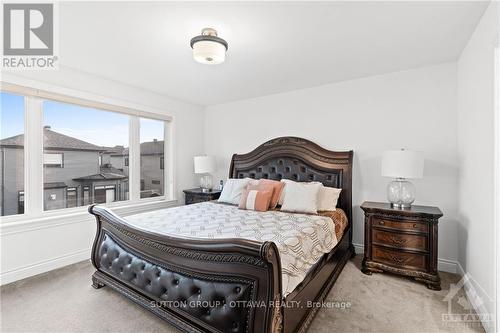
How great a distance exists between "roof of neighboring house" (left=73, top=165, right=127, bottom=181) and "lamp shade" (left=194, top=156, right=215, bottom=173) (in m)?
1.21

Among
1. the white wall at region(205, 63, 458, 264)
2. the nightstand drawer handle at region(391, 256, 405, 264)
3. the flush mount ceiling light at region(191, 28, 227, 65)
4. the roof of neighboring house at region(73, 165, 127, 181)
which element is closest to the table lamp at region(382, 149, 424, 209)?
the white wall at region(205, 63, 458, 264)

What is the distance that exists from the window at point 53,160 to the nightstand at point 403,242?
3.90 metres

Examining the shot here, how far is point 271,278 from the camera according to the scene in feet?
4.42

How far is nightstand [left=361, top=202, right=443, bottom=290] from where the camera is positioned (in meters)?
2.43

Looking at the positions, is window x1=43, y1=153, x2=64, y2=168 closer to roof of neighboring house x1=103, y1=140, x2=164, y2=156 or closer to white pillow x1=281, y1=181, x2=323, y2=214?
roof of neighboring house x1=103, y1=140, x2=164, y2=156

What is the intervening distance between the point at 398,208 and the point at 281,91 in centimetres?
243

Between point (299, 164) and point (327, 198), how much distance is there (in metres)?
0.77

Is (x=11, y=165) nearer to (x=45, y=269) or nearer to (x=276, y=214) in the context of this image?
(x=45, y=269)

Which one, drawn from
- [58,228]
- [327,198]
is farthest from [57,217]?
[327,198]

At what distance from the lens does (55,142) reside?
10.1 feet

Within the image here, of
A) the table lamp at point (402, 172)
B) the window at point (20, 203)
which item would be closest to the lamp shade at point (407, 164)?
the table lamp at point (402, 172)

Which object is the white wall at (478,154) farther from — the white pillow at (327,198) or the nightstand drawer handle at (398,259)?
the white pillow at (327,198)

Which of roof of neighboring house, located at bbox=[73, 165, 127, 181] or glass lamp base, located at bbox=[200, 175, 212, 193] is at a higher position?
roof of neighboring house, located at bbox=[73, 165, 127, 181]

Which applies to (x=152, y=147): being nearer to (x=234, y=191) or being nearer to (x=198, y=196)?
(x=198, y=196)
